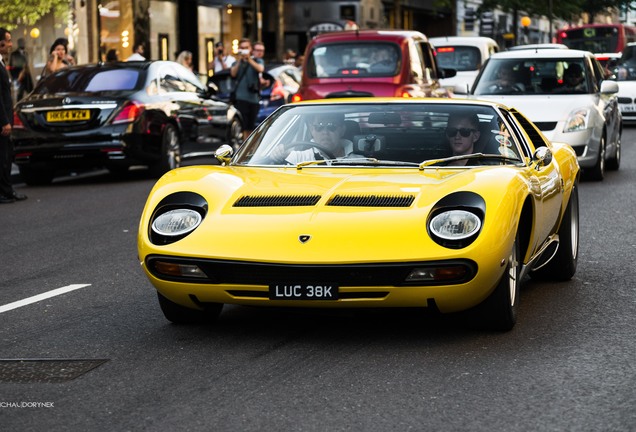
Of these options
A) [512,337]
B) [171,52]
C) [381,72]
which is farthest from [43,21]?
[512,337]

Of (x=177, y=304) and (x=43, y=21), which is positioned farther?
(x=43, y=21)

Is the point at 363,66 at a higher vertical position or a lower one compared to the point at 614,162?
higher

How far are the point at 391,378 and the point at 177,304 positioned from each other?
1550 mm

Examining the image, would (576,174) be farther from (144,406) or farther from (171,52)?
(171,52)

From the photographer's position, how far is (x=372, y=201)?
6.52 m

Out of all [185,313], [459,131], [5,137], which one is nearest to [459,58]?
[5,137]

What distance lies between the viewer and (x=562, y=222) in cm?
827

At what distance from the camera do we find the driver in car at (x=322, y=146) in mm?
7602

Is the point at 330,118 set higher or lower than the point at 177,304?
higher

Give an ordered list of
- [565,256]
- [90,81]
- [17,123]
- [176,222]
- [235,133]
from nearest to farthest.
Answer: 1. [176,222]
2. [565,256]
3. [17,123]
4. [90,81]
5. [235,133]

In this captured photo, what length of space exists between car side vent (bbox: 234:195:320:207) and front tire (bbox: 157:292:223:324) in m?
0.55

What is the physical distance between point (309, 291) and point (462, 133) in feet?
5.67

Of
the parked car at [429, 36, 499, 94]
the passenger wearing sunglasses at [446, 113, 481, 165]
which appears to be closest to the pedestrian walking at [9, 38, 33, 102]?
the parked car at [429, 36, 499, 94]

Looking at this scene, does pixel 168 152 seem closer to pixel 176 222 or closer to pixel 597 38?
pixel 176 222
